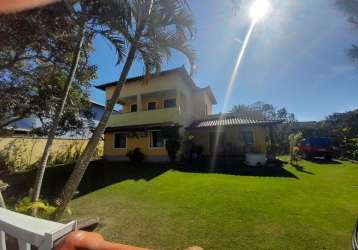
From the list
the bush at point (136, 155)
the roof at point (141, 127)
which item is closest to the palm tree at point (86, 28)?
the roof at point (141, 127)

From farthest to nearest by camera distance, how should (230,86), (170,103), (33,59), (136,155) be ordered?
(230,86), (170,103), (136,155), (33,59)

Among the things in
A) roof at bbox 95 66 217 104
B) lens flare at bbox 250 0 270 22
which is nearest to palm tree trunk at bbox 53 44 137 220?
lens flare at bbox 250 0 270 22

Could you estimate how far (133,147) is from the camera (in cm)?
2081

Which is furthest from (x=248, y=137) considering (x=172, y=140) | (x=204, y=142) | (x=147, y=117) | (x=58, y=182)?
(x=58, y=182)

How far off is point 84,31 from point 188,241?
6.92 m

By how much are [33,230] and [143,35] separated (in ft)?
20.4

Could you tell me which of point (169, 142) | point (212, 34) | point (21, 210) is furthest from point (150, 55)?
point (169, 142)

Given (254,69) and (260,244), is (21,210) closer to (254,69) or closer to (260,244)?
(260,244)

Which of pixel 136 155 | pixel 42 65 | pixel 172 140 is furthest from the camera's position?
pixel 136 155

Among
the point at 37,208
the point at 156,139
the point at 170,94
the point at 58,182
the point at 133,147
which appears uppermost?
the point at 170,94

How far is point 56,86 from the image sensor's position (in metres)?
11.7

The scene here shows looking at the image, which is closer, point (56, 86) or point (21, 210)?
point (21, 210)

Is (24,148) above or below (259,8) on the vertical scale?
below

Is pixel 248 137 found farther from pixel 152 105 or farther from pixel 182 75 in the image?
pixel 152 105
